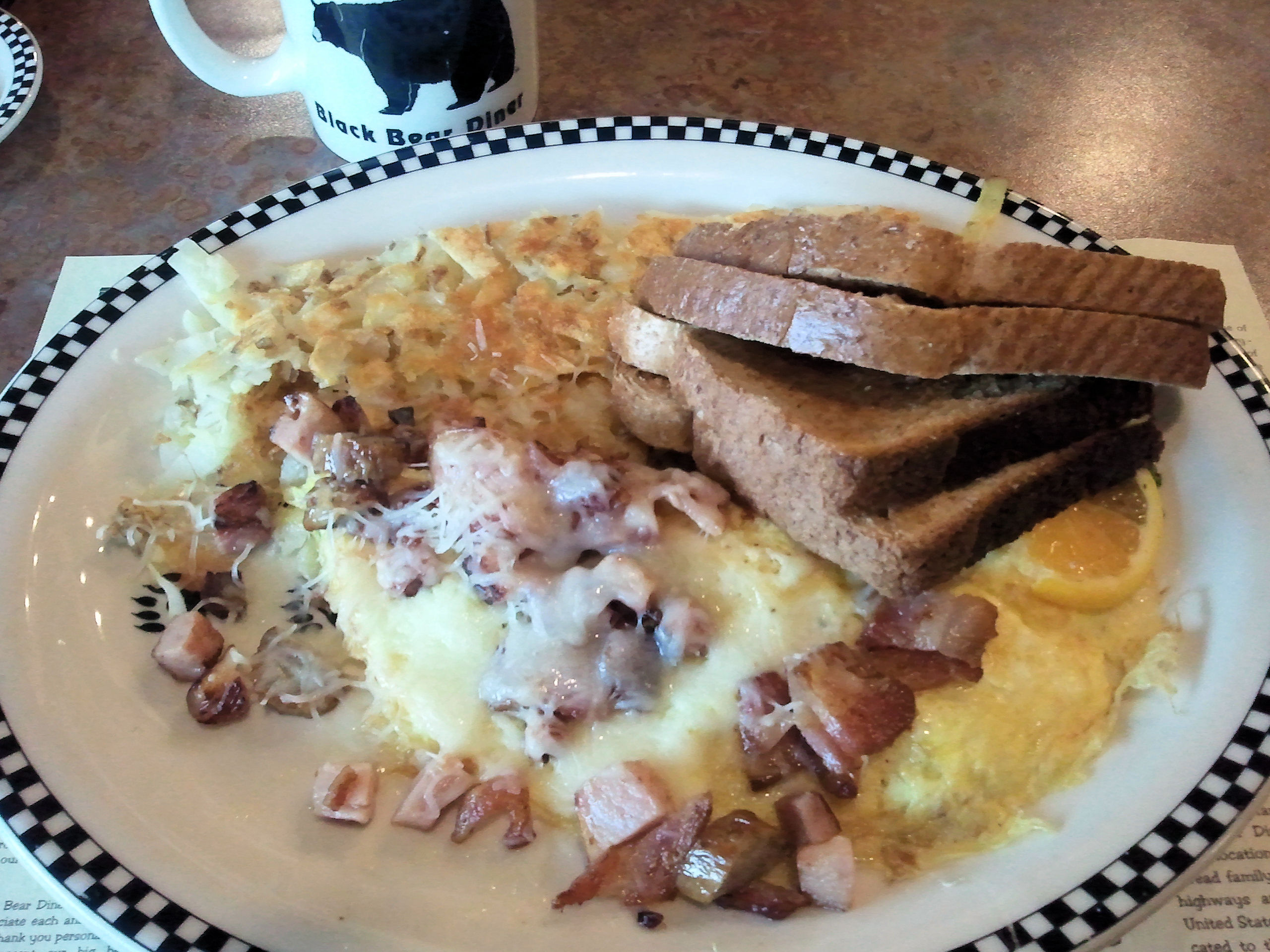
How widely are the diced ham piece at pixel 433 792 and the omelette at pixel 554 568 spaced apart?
0.04 m

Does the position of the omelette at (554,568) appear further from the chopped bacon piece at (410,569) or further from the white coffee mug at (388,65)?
the white coffee mug at (388,65)

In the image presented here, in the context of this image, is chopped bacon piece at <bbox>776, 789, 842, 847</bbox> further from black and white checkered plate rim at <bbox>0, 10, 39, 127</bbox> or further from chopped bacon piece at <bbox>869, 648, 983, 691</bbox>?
black and white checkered plate rim at <bbox>0, 10, 39, 127</bbox>

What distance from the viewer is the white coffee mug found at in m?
2.46

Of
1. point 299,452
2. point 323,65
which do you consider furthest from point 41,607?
point 323,65

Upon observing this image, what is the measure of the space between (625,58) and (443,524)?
2.79 m

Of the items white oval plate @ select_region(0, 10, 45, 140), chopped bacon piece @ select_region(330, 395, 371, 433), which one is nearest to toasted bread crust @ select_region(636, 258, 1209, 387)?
chopped bacon piece @ select_region(330, 395, 371, 433)

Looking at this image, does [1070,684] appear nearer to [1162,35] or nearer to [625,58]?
[625,58]

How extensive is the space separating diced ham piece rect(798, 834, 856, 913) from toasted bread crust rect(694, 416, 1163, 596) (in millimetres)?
534

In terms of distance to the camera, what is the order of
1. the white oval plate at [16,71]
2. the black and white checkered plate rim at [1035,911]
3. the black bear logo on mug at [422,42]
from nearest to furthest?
the black and white checkered plate rim at [1035,911]
the black bear logo on mug at [422,42]
the white oval plate at [16,71]

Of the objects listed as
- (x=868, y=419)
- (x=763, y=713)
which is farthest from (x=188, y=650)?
(x=868, y=419)

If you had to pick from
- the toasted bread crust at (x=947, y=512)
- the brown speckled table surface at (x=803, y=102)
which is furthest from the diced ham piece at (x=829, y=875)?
the brown speckled table surface at (x=803, y=102)

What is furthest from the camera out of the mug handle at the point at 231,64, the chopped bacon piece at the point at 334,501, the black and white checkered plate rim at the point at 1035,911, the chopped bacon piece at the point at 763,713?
the mug handle at the point at 231,64

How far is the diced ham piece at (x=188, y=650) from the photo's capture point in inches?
77.0

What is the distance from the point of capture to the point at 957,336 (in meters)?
1.74
